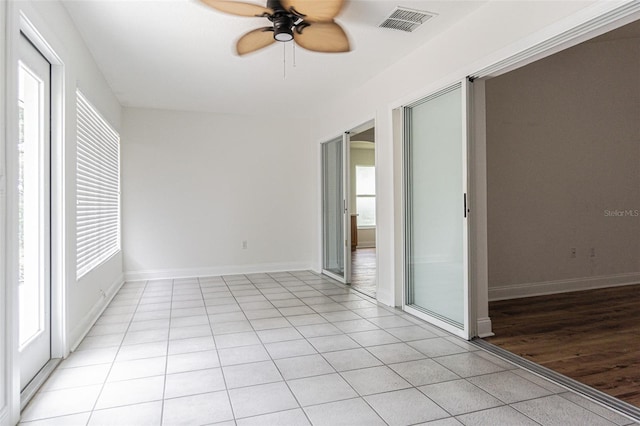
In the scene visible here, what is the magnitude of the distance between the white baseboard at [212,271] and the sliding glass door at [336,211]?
62cm

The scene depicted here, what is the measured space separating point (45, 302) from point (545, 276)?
475 cm

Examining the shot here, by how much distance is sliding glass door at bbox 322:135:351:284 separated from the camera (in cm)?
548

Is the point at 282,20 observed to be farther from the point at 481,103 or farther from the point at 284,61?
the point at 481,103

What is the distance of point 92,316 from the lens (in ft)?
11.9

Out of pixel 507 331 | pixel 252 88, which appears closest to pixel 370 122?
pixel 252 88

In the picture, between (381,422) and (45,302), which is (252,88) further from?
(381,422)

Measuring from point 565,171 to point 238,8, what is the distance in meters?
4.01

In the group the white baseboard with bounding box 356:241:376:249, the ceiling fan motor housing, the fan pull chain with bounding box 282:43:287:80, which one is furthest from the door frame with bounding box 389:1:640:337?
the white baseboard with bounding box 356:241:376:249

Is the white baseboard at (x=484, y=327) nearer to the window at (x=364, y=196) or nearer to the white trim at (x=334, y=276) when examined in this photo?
the white trim at (x=334, y=276)

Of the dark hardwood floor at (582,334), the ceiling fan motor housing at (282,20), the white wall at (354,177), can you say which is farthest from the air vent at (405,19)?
the white wall at (354,177)

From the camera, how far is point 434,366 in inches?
101

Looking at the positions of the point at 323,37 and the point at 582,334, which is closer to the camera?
the point at 323,37

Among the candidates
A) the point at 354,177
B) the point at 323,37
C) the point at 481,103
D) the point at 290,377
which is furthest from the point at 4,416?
the point at 354,177

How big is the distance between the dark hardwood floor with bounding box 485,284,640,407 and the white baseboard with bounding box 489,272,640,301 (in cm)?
10
